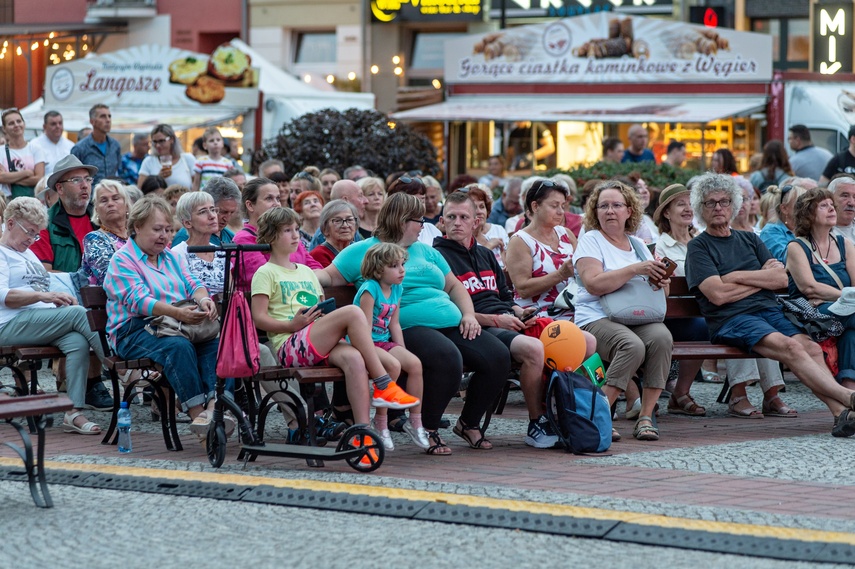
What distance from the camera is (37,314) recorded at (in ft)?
29.1

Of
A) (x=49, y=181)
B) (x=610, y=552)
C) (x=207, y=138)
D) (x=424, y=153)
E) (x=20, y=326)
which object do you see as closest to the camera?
(x=610, y=552)

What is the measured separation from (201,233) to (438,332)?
1.85 metres

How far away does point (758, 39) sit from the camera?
22.5 meters

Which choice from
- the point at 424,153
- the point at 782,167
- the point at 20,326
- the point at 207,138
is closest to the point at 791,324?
the point at 20,326

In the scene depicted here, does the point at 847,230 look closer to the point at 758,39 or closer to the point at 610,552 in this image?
the point at 610,552

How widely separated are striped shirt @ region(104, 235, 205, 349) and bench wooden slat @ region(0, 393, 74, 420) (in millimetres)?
1760

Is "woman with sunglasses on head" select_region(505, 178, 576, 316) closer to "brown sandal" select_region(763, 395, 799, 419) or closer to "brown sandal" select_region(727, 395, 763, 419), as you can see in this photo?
"brown sandal" select_region(727, 395, 763, 419)

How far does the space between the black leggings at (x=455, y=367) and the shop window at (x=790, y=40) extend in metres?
25.9

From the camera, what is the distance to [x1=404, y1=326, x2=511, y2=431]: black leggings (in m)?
8.09

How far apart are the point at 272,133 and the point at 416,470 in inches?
620

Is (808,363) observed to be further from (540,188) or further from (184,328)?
(184,328)

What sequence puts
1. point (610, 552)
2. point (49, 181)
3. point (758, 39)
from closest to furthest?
point (610, 552)
point (49, 181)
point (758, 39)

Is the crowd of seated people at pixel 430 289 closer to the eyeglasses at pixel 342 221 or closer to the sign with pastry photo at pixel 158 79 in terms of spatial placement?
the eyeglasses at pixel 342 221

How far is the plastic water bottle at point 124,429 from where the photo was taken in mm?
7875
